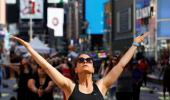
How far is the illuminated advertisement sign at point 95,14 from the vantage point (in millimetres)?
96938

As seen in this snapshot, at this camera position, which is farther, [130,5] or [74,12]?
[74,12]

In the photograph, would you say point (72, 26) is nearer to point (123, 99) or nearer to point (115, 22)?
point (115, 22)

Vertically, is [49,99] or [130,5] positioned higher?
[130,5]

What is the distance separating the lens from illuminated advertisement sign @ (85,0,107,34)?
318ft

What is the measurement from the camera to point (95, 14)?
99125 millimetres

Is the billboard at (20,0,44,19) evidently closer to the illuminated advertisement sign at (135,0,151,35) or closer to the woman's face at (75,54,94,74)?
the illuminated advertisement sign at (135,0,151,35)

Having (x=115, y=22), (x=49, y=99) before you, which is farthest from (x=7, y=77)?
(x=115, y=22)

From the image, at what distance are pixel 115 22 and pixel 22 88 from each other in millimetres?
68871

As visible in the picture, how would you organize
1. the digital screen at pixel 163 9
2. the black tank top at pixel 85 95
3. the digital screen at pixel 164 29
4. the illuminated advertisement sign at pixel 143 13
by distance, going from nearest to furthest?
the black tank top at pixel 85 95 < the digital screen at pixel 164 29 < the digital screen at pixel 163 9 < the illuminated advertisement sign at pixel 143 13

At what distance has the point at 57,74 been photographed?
5.62 metres

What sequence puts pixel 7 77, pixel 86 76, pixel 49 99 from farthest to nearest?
pixel 7 77 → pixel 49 99 → pixel 86 76

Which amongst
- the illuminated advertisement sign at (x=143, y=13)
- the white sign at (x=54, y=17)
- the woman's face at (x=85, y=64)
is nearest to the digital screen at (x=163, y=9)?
the illuminated advertisement sign at (x=143, y=13)

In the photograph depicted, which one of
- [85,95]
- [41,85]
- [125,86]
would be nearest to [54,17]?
[125,86]

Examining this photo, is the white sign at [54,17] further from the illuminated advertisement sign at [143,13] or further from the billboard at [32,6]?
the illuminated advertisement sign at [143,13]
